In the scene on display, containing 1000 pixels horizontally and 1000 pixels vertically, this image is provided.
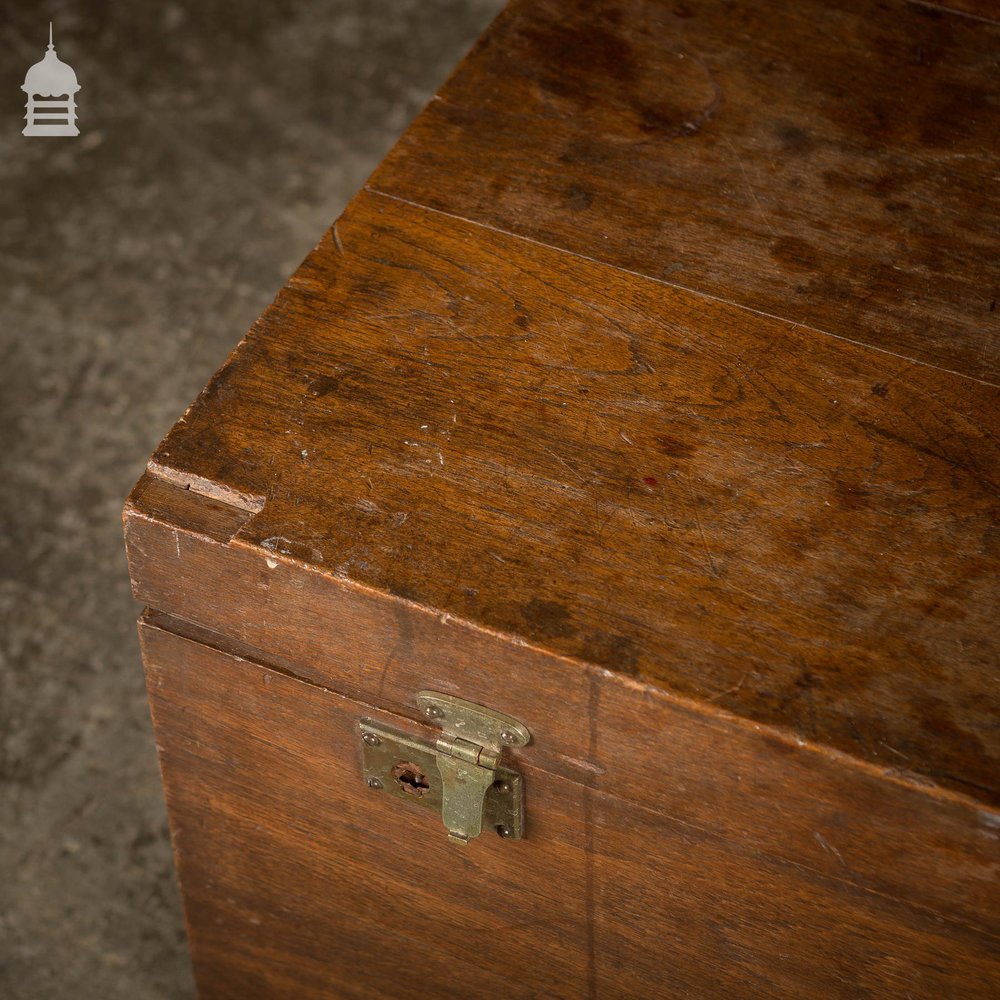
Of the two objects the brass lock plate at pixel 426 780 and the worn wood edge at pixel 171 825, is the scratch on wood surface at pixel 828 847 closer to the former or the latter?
the brass lock plate at pixel 426 780

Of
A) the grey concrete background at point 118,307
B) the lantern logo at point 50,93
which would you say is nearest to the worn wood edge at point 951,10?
the grey concrete background at point 118,307

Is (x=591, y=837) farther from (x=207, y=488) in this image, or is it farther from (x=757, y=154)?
(x=757, y=154)

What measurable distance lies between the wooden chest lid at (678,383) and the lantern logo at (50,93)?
1410 mm

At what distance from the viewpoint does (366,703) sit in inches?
40.5

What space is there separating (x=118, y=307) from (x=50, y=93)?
24.5 inches

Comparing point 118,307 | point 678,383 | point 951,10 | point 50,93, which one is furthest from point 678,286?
point 50,93

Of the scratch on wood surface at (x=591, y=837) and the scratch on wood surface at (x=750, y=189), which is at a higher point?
the scratch on wood surface at (x=750, y=189)

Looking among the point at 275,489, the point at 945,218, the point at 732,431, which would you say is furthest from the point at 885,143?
the point at 275,489

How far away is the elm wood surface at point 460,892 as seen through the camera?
→ 3.21 ft

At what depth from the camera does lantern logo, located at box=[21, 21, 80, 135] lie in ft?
8.18

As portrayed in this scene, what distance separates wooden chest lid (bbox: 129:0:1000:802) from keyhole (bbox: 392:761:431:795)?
204 millimetres

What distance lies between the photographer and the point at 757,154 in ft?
4.05

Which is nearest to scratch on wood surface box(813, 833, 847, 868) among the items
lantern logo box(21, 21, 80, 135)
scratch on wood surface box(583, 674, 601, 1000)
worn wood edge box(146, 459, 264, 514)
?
scratch on wood surface box(583, 674, 601, 1000)

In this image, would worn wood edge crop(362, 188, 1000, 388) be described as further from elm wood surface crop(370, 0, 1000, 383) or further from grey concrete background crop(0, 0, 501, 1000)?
grey concrete background crop(0, 0, 501, 1000)
